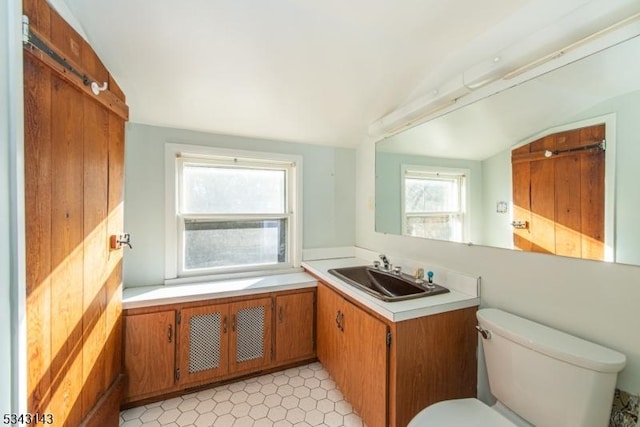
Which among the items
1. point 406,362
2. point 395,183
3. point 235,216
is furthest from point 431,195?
point 235,216

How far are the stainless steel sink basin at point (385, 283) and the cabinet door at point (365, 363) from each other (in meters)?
0.17

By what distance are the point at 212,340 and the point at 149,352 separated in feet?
1.26

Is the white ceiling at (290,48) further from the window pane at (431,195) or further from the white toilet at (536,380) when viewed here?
the white toilet at (536,380)

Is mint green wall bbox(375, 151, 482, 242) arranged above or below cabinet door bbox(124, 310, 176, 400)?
above

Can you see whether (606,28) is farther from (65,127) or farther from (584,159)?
(65,127)

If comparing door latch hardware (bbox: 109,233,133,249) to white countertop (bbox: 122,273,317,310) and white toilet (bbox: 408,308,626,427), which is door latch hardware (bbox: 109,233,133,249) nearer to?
white countertop (bbox: 122,273,317,310)

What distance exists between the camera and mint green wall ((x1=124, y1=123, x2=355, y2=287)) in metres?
2.02

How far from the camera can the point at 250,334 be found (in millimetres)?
2010

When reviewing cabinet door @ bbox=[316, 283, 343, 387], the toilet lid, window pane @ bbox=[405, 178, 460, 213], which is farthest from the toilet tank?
cabinet door @ bbox=[316, 283, 343, 387]

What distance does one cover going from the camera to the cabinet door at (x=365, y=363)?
4.45 feet

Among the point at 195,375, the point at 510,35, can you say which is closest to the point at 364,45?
the point at 510,35

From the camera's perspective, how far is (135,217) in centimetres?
203

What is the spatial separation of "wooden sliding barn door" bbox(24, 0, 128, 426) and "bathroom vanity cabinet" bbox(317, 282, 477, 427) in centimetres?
137

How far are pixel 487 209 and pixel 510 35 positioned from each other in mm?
890
